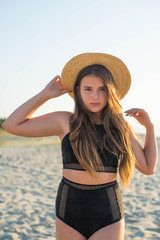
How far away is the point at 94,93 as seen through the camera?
7.47 feet

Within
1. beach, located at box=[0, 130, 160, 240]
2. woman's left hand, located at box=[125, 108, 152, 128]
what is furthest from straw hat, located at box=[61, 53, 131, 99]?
beach, located at box=[0, 130, 160, 240]

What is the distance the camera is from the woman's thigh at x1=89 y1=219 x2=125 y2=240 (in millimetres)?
2045

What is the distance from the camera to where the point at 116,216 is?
2.16 meters

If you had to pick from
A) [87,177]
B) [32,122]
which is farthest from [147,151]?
[32,122]

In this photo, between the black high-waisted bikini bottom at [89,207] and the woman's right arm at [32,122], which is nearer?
the black high-waisted bikini bottom at [89,207]

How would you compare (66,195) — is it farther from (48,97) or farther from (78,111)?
(48,97)

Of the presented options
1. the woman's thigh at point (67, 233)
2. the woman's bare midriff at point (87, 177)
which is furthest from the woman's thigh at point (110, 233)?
the woman's bare midriff at point (87, 177)

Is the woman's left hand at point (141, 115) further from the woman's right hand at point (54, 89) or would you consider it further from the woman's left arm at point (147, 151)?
the woman's right hand at point (54, 89)

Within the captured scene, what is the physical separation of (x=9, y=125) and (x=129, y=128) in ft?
3.62

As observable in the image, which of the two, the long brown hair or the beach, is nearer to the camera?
the long brown hair

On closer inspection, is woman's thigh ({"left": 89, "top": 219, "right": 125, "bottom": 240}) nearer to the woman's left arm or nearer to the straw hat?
the woman's left arm

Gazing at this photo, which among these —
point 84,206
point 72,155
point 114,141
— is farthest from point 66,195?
point 114,141

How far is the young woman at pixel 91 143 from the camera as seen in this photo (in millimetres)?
2152

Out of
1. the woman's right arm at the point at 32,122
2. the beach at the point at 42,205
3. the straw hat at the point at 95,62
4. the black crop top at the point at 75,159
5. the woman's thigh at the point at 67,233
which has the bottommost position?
the beach at the point at 42,205
